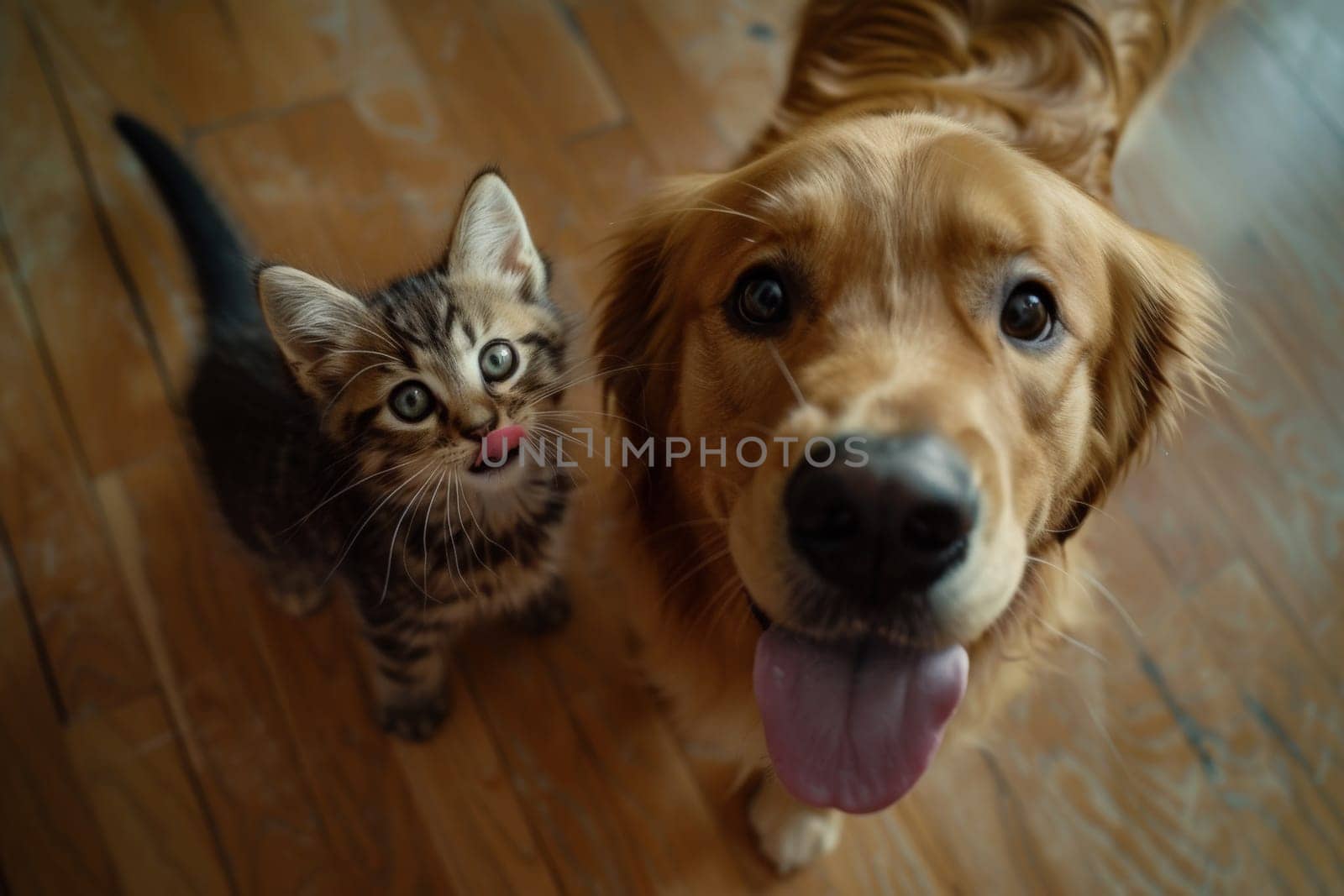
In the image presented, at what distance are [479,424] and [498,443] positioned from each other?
0.04 metres

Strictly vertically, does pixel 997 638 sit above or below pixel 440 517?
below

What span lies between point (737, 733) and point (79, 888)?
126cm

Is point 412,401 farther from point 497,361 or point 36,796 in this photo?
point 36,796

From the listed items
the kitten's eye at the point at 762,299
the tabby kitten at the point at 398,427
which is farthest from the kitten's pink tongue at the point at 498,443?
the kitten's eye at the point at 762,299

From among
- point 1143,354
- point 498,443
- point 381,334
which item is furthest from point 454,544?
point 1143,354

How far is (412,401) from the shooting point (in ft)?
4.05

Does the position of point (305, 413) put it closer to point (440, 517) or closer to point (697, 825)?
point (440, 517)

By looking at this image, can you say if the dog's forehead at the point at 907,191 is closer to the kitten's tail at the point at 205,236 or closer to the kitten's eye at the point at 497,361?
the kitten's eye at the point at 497,361

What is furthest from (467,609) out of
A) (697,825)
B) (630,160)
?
(630,160)

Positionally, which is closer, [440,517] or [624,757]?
[440,517]

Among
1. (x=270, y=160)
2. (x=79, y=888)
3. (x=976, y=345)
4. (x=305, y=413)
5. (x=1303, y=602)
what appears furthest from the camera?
(x=270, y=160)

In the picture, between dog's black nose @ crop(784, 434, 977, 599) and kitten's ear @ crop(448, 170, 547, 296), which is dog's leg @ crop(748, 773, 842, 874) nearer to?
dog's black nose @ crop(784, 434, 977, 599)

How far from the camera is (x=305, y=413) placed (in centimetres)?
134

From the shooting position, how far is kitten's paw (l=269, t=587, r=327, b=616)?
1.76 meters
